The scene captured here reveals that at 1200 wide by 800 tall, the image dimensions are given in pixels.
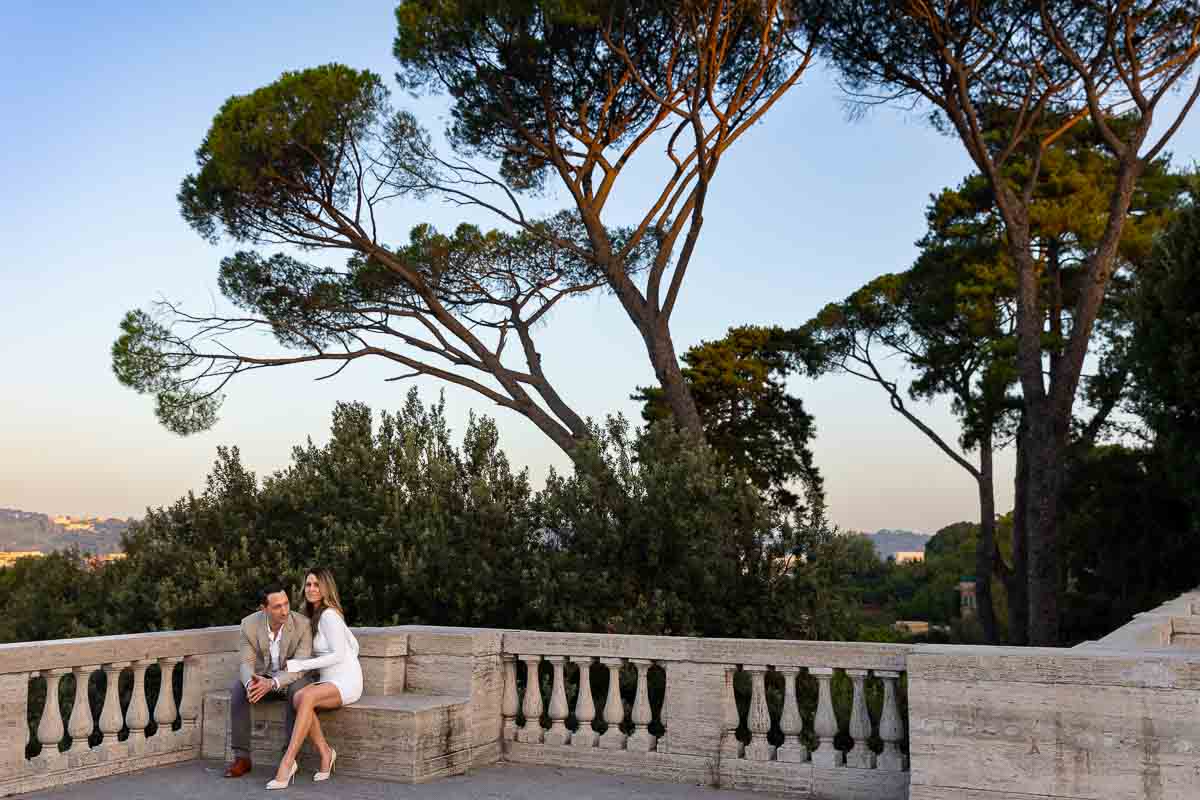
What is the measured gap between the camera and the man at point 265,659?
5242 mm

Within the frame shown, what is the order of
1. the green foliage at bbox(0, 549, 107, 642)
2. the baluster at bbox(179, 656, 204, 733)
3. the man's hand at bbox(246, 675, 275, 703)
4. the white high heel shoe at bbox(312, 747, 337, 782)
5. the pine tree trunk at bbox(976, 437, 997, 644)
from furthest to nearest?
→ the pine tree trunk at bbox(976, 437, 997, 644), the green foliage at bbox(0, 549, 107, 642), the baluster at bbox(179, 656, 204, 733), the man's hand at bbox(246, 675, 275, 703), the white high heel shoe at bbox(312, 747, 337, 782)

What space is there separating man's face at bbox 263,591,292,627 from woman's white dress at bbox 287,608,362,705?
0.19 m

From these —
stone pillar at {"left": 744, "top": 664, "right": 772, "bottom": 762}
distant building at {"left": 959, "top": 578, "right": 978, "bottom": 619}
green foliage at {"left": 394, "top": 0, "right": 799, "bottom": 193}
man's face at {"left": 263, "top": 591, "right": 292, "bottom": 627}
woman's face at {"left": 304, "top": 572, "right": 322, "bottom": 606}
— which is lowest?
distant building at {"left": 959, "top": 578, "right": 978, "bottom": 619}

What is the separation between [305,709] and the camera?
16.5 ft

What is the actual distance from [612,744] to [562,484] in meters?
4.44

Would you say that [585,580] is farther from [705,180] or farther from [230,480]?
[705,180]

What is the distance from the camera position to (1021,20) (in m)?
13.2

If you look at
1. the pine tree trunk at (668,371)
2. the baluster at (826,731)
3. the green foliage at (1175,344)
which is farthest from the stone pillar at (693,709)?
the green foliage at (1175,344)

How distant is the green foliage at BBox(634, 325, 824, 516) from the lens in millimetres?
21516

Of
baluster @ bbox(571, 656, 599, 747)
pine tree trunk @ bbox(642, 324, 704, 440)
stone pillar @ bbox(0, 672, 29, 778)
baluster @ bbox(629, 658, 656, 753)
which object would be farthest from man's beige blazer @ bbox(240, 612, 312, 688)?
pine tree trunk @ bbox(642, 324, 704, 440)

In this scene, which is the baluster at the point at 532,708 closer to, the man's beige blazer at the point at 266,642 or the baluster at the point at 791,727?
the man's beige blazer at the point at 266,642

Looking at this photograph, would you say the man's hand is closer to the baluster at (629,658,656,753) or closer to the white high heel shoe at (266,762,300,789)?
the white high heel shoe at (266,762,300,789)

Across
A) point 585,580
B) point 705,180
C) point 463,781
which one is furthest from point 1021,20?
point 463,781

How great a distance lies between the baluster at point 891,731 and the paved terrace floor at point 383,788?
21.6 inches
